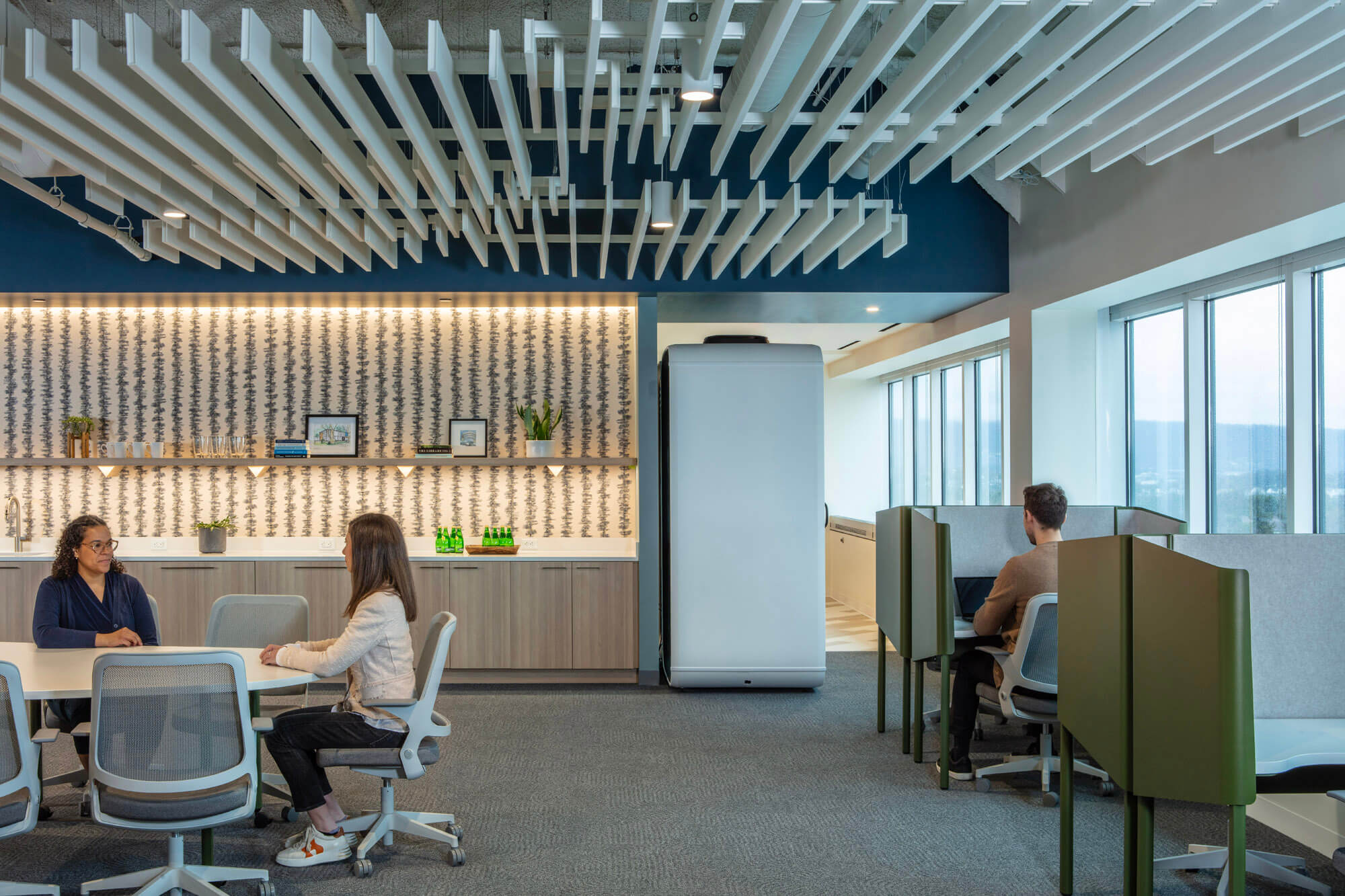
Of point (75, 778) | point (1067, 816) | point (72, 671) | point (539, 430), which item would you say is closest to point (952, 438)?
point (539, 430)

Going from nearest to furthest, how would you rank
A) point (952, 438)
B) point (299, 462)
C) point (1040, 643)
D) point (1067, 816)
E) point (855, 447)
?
point (1067, 816)
point (1040, 643)
point (299, 462)
point (952, 438)
point (855, 447)

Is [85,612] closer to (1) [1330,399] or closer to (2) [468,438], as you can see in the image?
(2) [468,438]

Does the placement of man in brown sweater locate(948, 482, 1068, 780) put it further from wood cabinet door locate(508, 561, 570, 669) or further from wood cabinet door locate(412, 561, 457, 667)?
wood cabinet door locate(412, 561, 457, 667)

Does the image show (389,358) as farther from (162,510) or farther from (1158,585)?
(1158,585)

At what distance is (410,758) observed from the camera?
3268 millimetres

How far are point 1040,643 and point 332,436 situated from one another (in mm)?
4966

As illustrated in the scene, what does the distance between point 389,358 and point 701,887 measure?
475cm

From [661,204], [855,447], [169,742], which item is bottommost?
[169,742]

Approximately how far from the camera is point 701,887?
127 inches

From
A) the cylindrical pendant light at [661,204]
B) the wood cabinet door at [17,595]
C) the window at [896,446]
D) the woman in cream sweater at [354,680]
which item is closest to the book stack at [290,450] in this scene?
the wood cabinet door at [17,595]

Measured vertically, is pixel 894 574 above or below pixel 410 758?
above

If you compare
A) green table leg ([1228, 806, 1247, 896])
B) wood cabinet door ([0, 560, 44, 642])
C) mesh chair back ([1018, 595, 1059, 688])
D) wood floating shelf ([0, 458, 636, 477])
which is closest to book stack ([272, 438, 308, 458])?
wood floating shelf ([0, 458, 636, 477])

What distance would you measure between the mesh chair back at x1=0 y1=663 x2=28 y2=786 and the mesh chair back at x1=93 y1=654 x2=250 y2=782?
0.20m

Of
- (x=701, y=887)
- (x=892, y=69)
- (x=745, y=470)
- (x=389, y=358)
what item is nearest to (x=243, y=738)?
(x=701, y=887)
